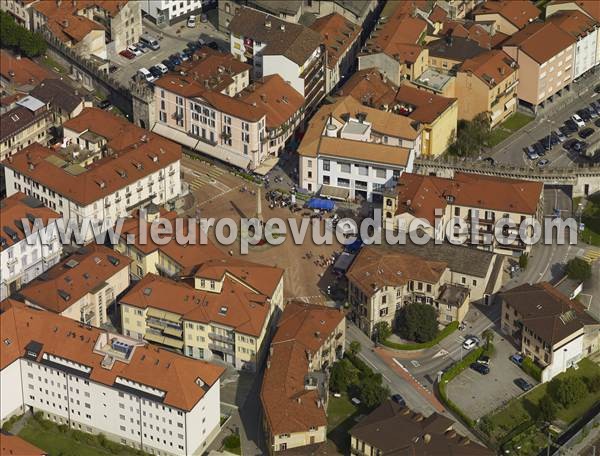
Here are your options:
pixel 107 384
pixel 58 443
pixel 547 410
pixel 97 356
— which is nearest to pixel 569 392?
pixel 547 410

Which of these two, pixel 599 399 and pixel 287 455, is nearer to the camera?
pixel 287 455

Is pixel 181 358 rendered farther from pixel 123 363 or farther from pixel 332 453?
pixel 332 453

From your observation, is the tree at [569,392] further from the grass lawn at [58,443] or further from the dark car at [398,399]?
the grass lawn at [58,443]

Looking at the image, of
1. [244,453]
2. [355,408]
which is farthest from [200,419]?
[355,408]

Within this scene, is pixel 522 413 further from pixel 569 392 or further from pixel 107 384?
pixel 107 384

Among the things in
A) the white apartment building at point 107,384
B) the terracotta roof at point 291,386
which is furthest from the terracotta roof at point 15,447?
the terracotta roof at point 291,386
